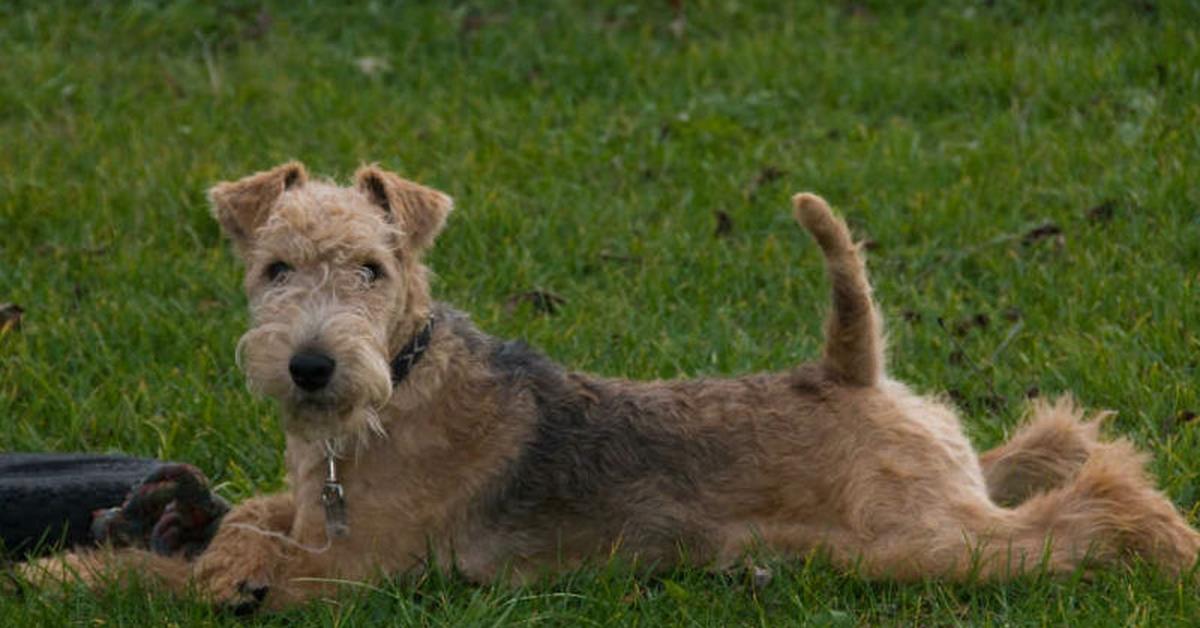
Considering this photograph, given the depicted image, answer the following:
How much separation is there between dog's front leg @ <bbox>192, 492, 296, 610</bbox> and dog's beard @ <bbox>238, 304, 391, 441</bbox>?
39 cm

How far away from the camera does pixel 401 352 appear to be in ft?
15.8

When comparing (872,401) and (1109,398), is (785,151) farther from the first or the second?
(872,401)

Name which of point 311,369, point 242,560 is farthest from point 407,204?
point 242,560

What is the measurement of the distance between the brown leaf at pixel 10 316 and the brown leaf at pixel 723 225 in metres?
3.02

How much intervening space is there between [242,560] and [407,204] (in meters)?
1.14

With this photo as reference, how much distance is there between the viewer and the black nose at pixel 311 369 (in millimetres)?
4344

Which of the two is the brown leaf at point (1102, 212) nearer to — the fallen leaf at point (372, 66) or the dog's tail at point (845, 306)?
the dog's tail at point (845, 306)

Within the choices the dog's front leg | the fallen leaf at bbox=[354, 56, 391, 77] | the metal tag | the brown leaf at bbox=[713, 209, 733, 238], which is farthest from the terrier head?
the fallen leaf at bbox=[354, 56, 391, 77]

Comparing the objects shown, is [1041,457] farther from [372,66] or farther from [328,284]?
[372,66]

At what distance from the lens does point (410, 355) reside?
482cm

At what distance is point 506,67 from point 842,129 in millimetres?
2061

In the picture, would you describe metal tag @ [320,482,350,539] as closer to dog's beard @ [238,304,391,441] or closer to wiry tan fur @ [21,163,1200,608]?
wiry tan fur @ [21,163,1200,608]

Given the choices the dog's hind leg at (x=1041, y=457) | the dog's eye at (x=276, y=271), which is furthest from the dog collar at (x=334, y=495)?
the dog's hind leg at (x=1041, y=457)

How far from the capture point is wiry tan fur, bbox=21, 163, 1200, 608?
15.3ft
